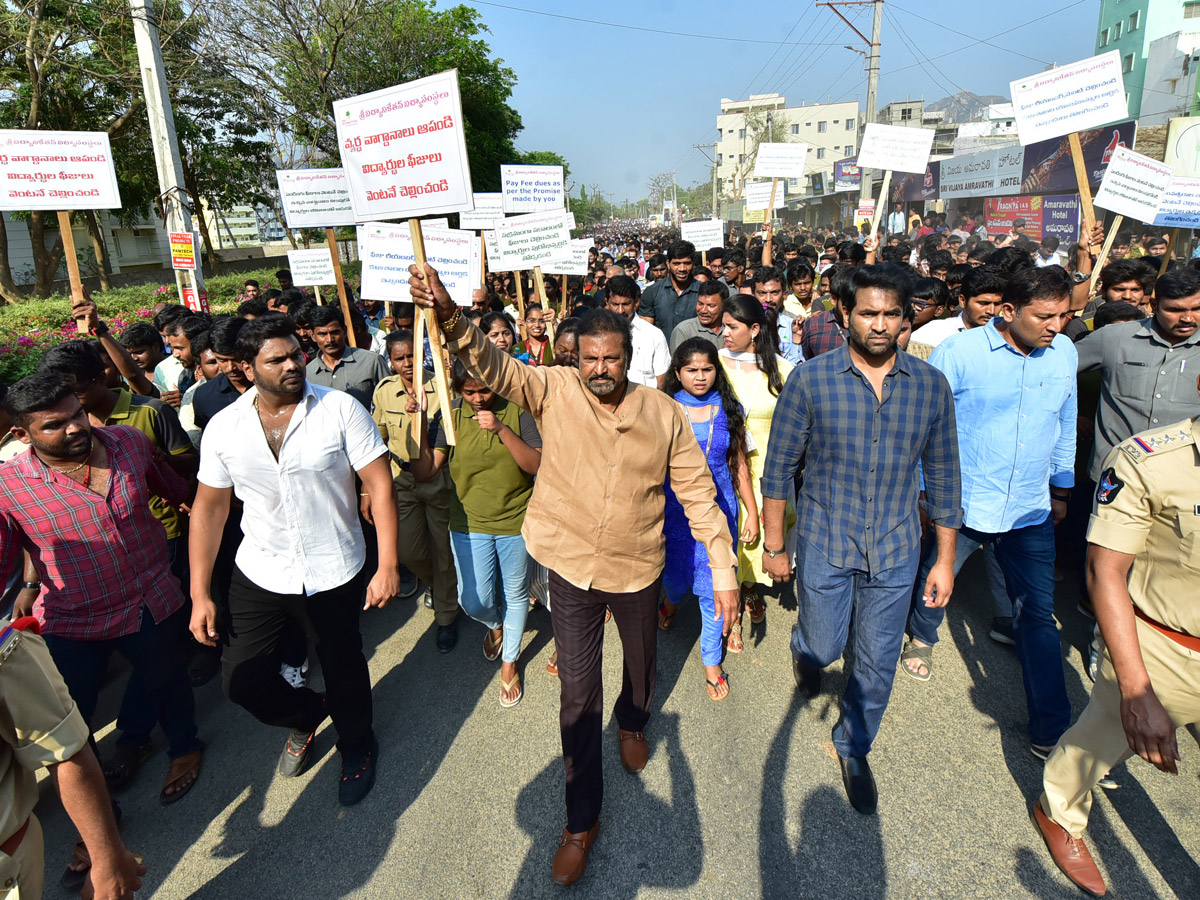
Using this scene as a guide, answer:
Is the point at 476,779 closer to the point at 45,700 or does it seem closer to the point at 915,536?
the point at 45,700

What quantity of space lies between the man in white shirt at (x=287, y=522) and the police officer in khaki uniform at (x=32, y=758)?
96 cm

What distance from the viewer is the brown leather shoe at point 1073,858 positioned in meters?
2.31

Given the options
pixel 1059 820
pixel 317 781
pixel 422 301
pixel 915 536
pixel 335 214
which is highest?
pixel 335 214

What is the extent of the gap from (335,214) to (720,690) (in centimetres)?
543

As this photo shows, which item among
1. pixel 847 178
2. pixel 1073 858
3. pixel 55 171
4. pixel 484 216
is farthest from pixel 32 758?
pixel 847 178

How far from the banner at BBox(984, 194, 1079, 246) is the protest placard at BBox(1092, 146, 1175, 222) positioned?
10.3 meters

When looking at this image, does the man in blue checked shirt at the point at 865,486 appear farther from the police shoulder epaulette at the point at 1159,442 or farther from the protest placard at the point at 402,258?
the protest placard at the point at 402,258

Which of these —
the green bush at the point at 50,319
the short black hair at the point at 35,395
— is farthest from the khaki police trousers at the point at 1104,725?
the green bush at the point at 50,319

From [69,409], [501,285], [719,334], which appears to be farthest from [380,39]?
[69,409]

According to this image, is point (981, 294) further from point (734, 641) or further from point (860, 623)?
point (734, 641)

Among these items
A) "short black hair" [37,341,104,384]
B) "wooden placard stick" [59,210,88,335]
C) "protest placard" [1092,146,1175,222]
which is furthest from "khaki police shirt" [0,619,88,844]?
"protest placard" [1092,146,1175,222]

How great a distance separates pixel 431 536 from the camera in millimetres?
4281

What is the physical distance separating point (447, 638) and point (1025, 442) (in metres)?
3.25

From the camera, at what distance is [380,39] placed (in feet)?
67.4
